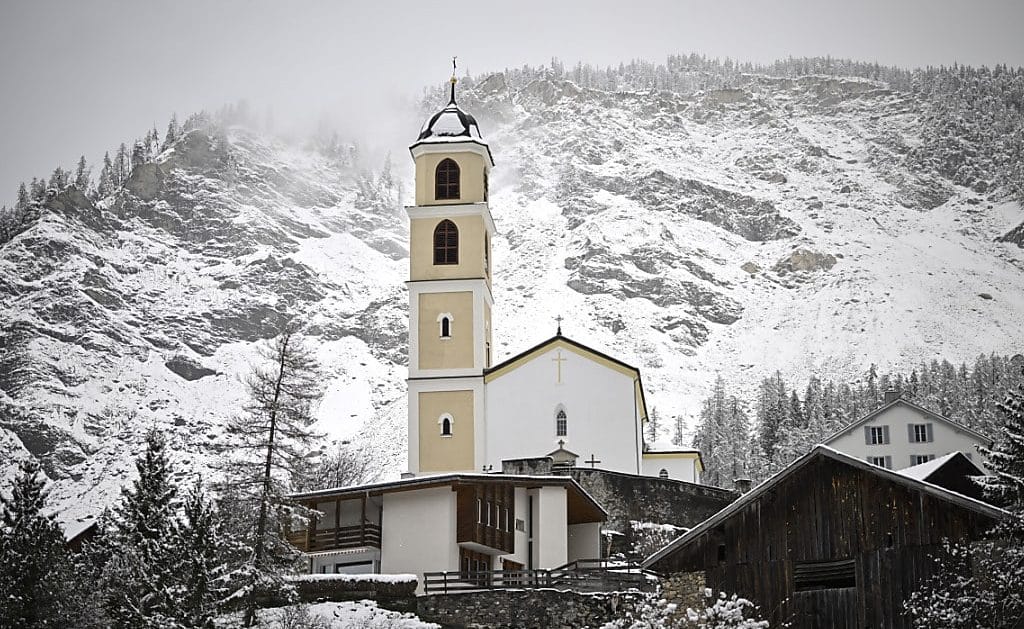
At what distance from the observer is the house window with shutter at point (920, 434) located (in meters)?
80.2

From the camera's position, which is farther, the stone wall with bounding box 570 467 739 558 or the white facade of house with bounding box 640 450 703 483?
the white facade of house with bounding box 640 450 703 483

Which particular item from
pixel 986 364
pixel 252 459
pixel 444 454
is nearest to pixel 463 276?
pixel 444 454

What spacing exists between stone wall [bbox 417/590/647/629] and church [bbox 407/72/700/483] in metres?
22.1

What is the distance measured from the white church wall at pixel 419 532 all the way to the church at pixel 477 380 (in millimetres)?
15850

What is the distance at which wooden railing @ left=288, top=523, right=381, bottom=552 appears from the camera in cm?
4278

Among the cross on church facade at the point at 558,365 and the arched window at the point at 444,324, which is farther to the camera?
the cross on church facade at the point at 558,365

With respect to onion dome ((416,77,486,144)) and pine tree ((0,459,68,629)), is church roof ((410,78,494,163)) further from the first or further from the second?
pine tree ((0,459,68,629))

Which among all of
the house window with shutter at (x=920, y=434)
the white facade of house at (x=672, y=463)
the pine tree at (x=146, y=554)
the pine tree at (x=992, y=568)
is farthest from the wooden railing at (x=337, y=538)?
the house window with shutter at (x=920, y=434)

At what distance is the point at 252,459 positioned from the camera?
37.3 metres

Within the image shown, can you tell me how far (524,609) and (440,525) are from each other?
6.60 meters

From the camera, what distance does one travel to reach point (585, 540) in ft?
164

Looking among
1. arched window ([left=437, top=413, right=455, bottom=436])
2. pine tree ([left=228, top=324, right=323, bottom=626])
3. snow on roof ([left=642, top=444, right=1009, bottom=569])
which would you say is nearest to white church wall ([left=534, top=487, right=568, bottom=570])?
pine tree ([left=228, top=324, right=323, bottom=626])

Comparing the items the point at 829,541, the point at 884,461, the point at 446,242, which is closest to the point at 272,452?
the point at 829,541

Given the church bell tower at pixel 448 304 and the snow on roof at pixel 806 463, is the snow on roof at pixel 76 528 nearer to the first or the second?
the church bell tower at pixel 448 304
